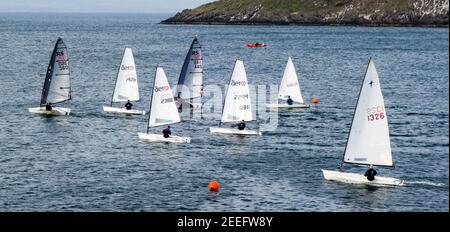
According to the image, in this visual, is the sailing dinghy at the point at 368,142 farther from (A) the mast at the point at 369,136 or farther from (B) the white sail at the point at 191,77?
A: (B) the white sail at the point at 191,77

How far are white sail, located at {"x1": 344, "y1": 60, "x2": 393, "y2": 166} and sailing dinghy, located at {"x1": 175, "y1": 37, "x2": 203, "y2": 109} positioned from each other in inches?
1500

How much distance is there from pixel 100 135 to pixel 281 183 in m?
27.9

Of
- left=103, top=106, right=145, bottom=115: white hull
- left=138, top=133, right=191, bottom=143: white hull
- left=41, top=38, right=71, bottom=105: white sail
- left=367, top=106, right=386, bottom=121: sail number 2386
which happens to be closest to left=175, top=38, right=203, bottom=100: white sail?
left=103, top=106, right=145, bottom=115: white hull

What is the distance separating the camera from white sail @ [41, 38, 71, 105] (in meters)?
97.0

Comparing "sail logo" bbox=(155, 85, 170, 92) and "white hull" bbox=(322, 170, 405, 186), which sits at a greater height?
"sail logo" bbox=(155, 85, 170, 92)

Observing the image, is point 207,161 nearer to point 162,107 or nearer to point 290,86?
point 162,107

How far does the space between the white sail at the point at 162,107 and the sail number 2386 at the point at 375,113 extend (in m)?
25.3

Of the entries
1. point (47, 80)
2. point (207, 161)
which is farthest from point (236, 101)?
point (47, 80)

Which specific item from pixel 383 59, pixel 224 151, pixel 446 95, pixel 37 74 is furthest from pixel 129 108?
pixel 383 59

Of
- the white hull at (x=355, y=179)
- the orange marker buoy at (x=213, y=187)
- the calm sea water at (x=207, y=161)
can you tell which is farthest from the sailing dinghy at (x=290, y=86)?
the orange marker buoy at (x=213, y=187)

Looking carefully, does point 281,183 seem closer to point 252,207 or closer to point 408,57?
point 252,207

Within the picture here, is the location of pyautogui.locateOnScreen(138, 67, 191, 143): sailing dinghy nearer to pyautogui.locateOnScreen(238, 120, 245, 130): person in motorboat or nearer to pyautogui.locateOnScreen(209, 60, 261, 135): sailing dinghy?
pyautogui.locateOnScreen(209, 60, 261, 135): sailing dinghy

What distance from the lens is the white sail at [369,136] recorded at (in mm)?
59031

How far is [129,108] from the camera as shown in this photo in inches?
3708
